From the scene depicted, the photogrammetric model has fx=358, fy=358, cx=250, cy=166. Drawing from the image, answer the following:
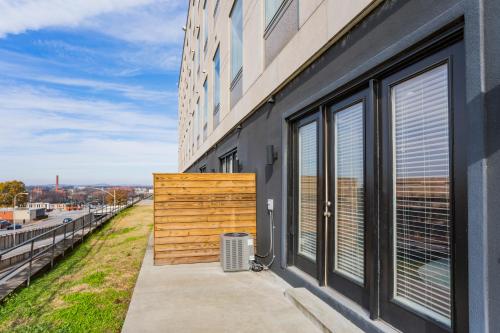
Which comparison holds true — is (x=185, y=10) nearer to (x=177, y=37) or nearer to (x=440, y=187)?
(x=177, y=37)

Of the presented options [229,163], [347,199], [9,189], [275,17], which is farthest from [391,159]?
[9,189]

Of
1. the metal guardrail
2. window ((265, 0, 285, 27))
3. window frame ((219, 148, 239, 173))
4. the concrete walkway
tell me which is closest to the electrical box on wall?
the concrete walkway

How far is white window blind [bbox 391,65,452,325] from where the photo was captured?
2.65 meters

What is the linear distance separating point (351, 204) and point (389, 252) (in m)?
0.80

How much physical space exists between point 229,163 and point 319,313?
7.56 meters

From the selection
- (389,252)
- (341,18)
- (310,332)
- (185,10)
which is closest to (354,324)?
(310,332)

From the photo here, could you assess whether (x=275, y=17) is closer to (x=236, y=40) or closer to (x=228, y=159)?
Answer: (x=236, y=40)

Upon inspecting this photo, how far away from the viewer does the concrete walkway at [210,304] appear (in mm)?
3730

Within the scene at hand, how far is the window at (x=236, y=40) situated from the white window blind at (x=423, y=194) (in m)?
6.21

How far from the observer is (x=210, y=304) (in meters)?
4.41

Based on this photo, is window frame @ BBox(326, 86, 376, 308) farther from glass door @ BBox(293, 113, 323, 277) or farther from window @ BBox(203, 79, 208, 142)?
window @ BBox(203, 79, 208, 142)

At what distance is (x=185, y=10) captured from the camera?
26719 mm

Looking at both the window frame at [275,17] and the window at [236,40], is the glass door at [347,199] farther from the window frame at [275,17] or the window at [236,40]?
the window at [236,40]

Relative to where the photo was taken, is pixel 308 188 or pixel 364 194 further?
pixel 308 188
